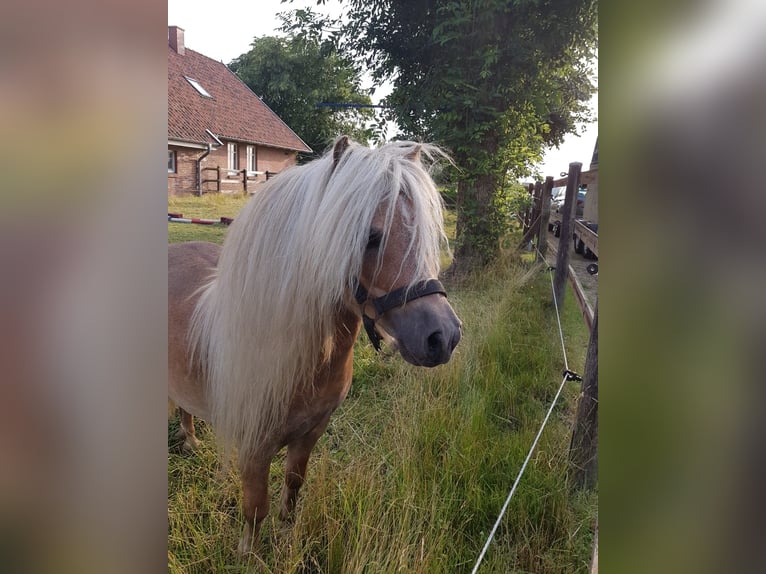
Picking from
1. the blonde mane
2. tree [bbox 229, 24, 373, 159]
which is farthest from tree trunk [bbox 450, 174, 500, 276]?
tree [bbox 229, 24, 373, 159]

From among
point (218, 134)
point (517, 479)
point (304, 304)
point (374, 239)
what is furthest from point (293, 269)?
point (517, 479)

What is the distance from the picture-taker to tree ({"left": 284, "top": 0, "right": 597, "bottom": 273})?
0.86 m

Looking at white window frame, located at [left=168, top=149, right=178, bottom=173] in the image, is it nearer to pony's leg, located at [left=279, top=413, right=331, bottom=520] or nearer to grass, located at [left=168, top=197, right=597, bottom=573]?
grass, located at [left=168, top=197, right=597, bottom=573]

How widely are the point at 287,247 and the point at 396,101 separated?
44 cm

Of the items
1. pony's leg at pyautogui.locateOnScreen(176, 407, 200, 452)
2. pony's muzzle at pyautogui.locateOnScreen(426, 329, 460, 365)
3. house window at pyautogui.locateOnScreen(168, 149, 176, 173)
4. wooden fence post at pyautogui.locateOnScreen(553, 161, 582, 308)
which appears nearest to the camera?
pony's muzzle at pyautogui.locateOnScreen(426, 329, 460, 365)

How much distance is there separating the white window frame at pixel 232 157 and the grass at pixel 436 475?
0.11 m

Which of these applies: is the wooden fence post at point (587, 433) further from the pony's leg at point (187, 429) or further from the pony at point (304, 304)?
the pony's leg at point (187, 429)

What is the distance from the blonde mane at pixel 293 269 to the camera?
81 centimetres

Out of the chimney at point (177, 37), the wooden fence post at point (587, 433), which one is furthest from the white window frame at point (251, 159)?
the wooden fence post at point (587, 433)
